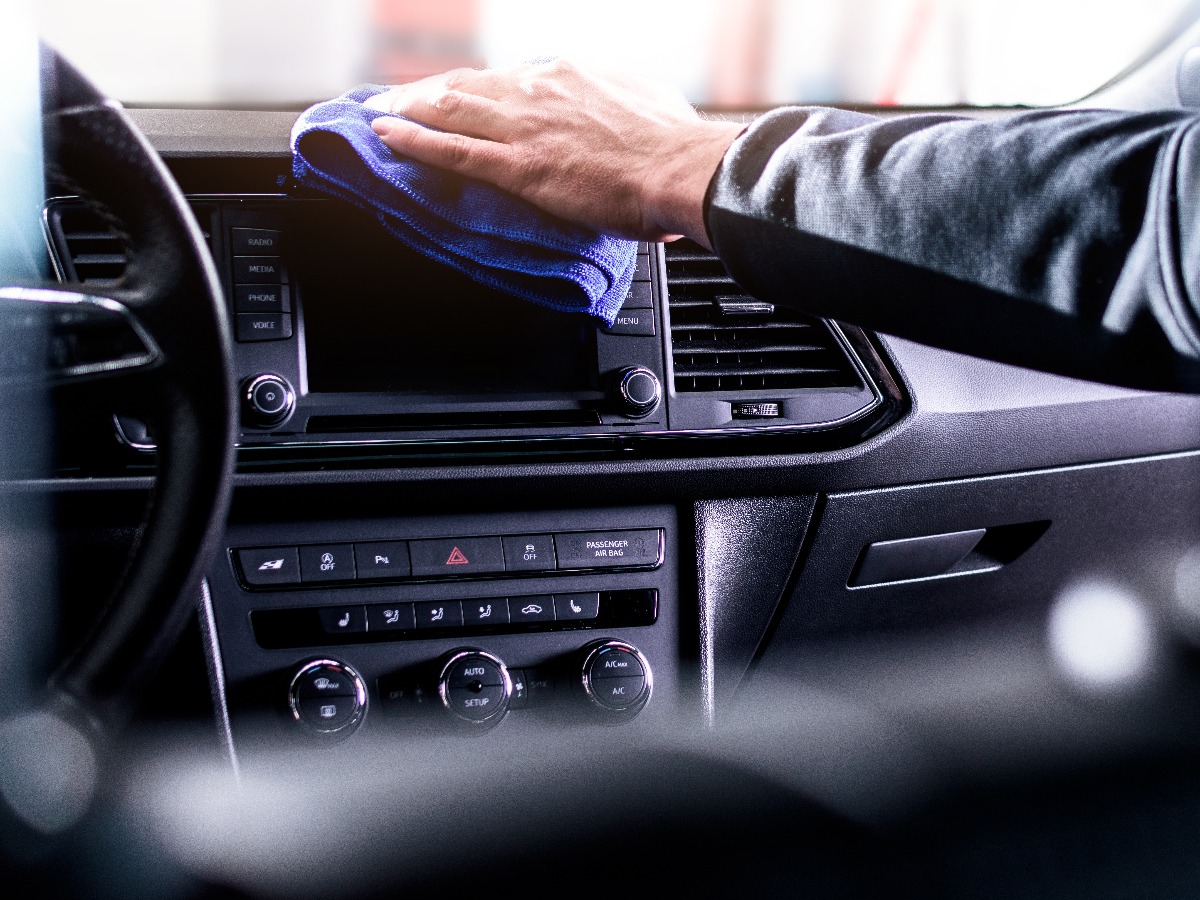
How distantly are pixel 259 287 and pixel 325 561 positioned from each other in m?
0.24

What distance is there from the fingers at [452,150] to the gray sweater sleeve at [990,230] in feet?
0.55

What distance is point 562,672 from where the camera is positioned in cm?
98

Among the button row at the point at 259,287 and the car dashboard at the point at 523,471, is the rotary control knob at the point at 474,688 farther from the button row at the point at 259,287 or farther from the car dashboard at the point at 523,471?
the button row at the point at 259,287

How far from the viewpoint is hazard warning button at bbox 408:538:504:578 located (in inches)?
36.5

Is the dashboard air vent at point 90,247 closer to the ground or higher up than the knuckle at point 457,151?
→ closer to the ground

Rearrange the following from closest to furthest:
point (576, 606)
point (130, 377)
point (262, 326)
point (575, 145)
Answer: point (130, 377), point (575, 145), point (262, 326), point (576, 606)

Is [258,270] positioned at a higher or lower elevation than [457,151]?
lower

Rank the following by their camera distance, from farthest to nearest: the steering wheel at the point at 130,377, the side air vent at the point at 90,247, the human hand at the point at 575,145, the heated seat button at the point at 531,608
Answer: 1. the heated seat button at the point at 531,608
2. the side air vent at the point at 90,247
3. the human hand at the point at 575,145
4. the steering wheel at the point at 130,377

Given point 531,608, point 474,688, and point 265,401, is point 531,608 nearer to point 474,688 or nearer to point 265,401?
point 474,688

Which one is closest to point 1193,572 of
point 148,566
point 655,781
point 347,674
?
point 655,781

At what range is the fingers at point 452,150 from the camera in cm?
76

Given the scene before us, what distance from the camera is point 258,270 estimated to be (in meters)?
0.87

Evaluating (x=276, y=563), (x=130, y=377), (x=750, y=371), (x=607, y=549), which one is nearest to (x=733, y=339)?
(x=750, y=371)

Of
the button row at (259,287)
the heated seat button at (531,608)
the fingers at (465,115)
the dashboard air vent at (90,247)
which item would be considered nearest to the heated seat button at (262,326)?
the button row at (259,287)
